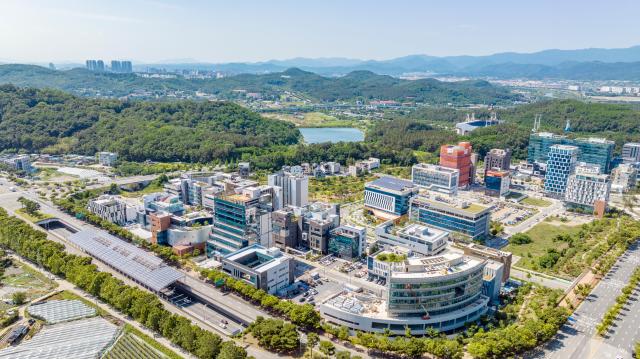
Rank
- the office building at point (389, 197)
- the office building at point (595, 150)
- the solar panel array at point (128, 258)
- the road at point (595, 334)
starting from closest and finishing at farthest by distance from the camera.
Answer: the road at point (595, 334)
the solar panel array at point (128, 258)
the office building at point (389, 197)
the office building at point (595, 150)

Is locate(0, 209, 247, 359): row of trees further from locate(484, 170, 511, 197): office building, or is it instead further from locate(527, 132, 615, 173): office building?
locate(527, 132, 615, 173): office building

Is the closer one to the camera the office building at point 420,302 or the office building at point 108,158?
the office building at point 420,302

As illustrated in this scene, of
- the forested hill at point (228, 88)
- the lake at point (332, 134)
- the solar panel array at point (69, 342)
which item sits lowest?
the solar panel array at point (69, 342)

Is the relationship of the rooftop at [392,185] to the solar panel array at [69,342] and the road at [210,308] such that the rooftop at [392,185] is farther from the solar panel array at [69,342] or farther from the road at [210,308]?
the solar panel array at [69,342]

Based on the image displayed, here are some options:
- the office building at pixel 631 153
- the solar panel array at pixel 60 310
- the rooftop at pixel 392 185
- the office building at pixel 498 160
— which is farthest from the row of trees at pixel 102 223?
the office building at pixel 631 153

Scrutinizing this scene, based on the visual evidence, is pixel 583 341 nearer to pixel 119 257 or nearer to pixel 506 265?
pixel 506 265

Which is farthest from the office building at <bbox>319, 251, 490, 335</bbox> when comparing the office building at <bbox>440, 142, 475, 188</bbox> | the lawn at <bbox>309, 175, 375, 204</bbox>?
the office building at <bbox>440, 142, 475, 188</bbox>

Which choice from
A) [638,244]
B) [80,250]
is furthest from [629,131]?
[80,250]
